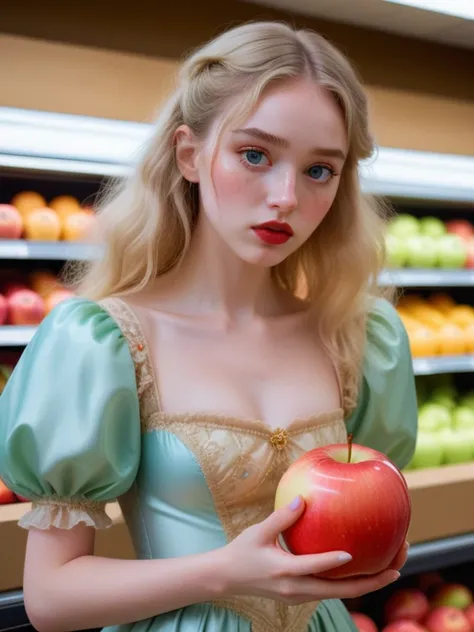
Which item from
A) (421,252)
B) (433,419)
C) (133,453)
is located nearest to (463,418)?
(433,419)

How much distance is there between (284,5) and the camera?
100 inches

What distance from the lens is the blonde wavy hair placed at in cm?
115

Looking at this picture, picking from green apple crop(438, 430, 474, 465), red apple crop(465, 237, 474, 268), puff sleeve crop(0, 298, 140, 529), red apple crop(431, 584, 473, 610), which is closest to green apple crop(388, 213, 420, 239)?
→ red apple crop(465, 237, 474, 268)

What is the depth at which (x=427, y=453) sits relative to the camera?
251 centimetres

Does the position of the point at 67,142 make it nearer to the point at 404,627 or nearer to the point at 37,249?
the point at 37,249

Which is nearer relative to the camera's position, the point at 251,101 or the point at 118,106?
the point at 251,101

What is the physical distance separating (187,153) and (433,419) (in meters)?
1.82

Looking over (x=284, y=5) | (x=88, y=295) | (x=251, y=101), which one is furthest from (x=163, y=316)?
(x=284, y=5)

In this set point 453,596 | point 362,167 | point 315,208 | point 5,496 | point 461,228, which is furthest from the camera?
point 461,228

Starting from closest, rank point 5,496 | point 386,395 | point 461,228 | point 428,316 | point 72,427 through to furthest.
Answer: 1. point 72,427
2. point 386,395
3. point 5,496
4. point 428,316
5. point 461,228

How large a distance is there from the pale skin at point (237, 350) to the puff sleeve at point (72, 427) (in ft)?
0.17

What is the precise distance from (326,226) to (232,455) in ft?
1.72

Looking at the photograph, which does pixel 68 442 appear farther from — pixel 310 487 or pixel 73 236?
pixel 73 236

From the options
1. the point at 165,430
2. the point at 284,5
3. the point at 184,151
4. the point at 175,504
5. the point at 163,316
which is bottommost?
the point at 175,504
